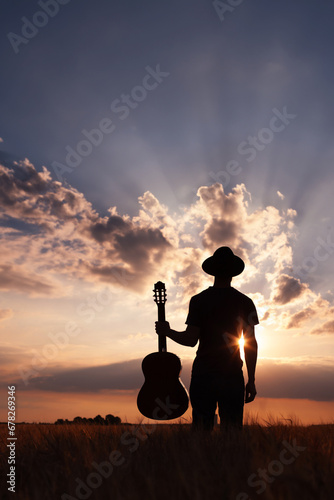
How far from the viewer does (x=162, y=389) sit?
7.18m

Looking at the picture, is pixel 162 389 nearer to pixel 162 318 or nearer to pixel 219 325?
pixel 162 318

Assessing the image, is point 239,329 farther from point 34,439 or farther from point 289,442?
point 34,439

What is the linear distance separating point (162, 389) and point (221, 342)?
1872mm

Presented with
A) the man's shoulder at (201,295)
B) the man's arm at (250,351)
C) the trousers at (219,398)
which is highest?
the man's shoulder at (201,295)

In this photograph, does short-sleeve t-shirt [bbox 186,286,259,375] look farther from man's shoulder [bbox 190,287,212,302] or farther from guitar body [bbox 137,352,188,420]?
guitar body [bbox 137,352,188,420]

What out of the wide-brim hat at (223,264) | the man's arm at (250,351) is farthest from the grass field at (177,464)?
the wide-brim hat at (223,264)

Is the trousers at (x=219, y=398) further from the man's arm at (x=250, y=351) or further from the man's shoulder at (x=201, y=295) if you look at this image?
the man's shoulder at (x=201, y=295)

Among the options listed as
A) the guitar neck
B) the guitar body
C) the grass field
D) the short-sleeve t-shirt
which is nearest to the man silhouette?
the short-sleeve t-shirt

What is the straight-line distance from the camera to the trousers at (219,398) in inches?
221

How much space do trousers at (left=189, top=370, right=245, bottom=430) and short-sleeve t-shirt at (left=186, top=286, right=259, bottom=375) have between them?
9 centimetres

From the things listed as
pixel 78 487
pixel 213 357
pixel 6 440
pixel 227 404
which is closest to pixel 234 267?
pixel 213 357

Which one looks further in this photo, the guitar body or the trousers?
the guitar body

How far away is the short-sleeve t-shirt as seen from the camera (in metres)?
5.70

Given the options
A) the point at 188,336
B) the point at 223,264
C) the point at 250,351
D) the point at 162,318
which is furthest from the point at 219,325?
the point at 162,318
